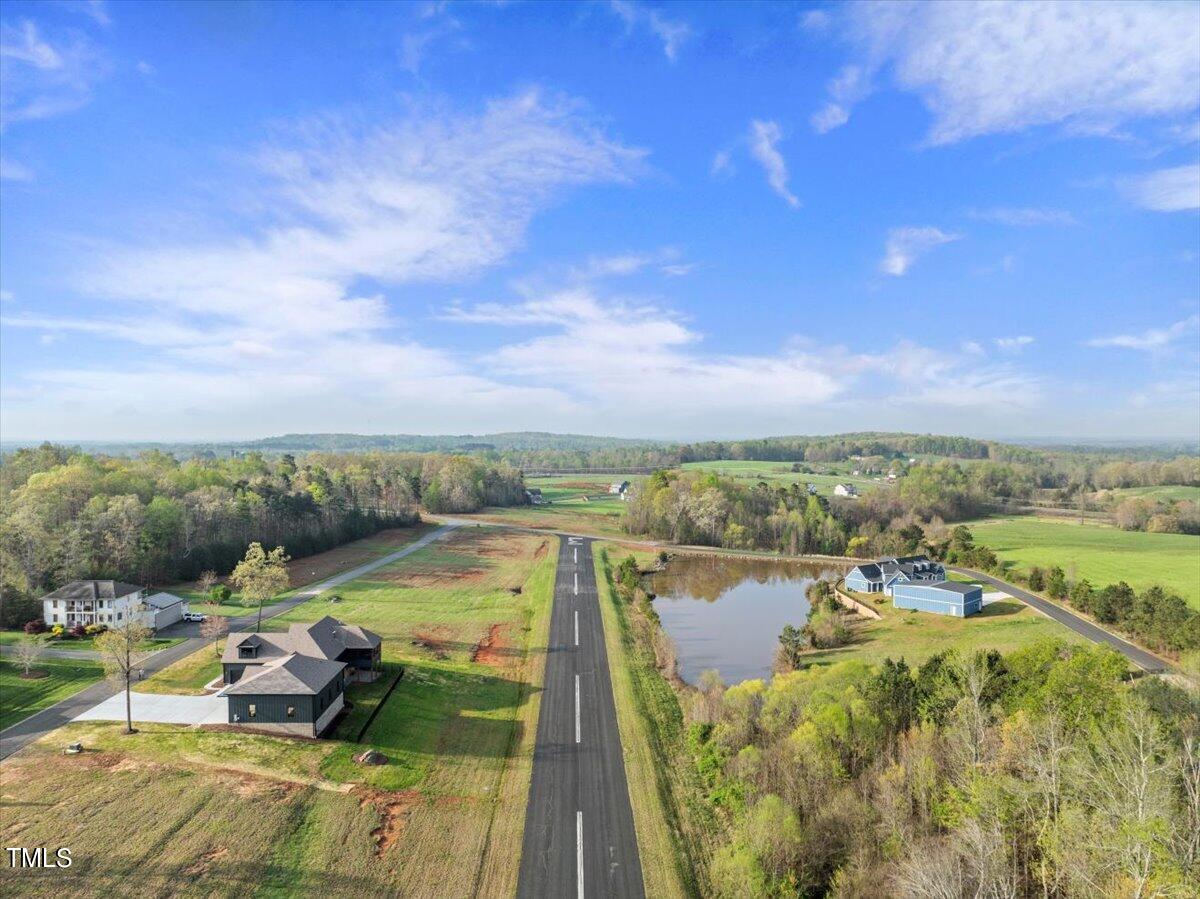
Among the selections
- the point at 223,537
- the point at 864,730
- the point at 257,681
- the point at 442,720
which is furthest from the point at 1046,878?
the point at 223,537

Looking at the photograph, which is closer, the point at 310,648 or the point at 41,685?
the point at 41,685

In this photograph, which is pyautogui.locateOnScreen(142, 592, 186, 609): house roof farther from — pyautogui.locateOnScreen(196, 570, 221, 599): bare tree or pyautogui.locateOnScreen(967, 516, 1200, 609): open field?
pyautogui.locateOnScreen(967, 516, 1200, 609): open field

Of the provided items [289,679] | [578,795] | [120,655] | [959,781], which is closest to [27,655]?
[120,655]

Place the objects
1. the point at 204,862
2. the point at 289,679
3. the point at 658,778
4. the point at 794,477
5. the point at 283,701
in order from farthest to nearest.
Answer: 1. the point at 794,477
2. the point at 289,679
3. the point at 283,701
4. the point at 658,778
5. the point at 204,862

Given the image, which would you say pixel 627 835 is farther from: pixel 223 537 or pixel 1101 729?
pixel 223 537

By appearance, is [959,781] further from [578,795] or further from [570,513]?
[570,513]
